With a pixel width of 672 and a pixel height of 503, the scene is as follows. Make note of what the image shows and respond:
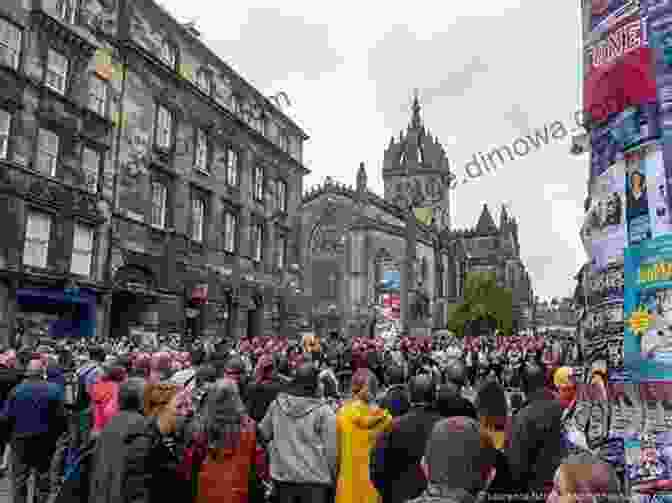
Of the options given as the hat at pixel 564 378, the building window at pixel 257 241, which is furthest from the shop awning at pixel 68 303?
the hat at pixel 564 378

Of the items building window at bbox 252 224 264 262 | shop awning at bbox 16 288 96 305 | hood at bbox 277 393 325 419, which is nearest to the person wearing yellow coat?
hood at bbox 277 393 325 419

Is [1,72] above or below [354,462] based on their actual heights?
above

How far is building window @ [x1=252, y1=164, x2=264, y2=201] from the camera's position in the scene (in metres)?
32.8

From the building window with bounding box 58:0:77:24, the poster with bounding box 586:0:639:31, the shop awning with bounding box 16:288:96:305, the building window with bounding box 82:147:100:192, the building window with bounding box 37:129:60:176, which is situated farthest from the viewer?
the building window with bounding box 82:147:100:192

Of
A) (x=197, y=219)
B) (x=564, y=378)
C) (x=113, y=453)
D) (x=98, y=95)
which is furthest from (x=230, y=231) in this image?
(x=113, y=453)

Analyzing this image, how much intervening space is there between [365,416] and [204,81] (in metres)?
26.1

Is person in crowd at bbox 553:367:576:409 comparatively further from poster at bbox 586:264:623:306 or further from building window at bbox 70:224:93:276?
building window at bbox 70:224:93:276

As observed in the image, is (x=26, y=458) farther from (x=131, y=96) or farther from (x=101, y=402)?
(x=131, y=96)

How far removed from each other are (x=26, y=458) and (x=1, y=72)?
1457 cm

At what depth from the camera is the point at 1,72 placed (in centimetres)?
1803

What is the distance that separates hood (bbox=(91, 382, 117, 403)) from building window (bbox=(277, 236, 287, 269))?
91.7 feet

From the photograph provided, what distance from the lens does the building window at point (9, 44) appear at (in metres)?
18.2

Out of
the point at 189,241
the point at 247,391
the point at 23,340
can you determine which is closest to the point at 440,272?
the point at 189,241

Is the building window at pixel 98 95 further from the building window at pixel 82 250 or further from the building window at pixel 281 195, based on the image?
the building window at pixel 281 195
